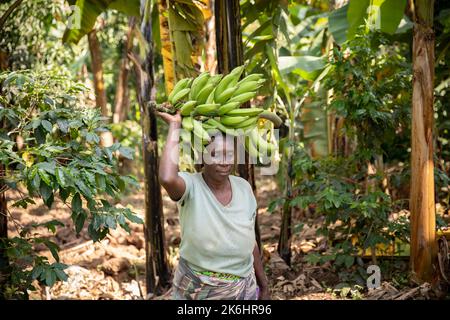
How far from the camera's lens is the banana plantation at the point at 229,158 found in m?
2.60

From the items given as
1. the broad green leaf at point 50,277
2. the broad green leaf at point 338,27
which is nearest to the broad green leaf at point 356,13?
the broad green leaf at point 338,27

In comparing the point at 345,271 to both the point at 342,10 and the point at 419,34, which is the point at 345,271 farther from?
the point at 342,10

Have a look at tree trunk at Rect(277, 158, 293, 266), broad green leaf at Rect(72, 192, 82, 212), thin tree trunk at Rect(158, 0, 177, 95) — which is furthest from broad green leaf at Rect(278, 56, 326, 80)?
broad green leaf at Rect(72, 192, 82, 212)

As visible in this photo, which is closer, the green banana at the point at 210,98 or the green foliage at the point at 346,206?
the green banana at the point at 210,98

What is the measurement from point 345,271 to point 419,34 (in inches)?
77.3

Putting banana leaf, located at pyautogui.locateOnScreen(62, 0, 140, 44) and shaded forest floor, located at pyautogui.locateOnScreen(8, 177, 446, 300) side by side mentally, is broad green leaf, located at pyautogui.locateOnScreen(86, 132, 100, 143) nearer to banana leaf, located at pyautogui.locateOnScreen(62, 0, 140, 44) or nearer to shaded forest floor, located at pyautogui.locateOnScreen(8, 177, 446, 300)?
shaded forest floor, located at pyautogui.locateOnScreen(8, 177, 446, 300)

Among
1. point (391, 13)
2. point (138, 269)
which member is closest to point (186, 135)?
point (391, 13)

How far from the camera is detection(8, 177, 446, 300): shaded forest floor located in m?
4.63

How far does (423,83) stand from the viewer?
3.95 metres

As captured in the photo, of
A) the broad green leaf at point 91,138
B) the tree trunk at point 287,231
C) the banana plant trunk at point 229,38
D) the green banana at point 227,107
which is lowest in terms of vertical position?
the tree trunk at point 287,231

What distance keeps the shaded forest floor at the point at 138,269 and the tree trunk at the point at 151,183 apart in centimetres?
16

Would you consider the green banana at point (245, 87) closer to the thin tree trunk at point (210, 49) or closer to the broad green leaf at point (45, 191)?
the broad green leaf at point (45, 191)

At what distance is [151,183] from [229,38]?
66.6 inches
